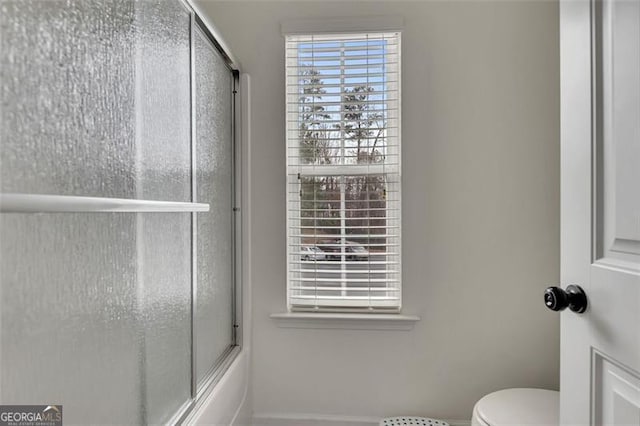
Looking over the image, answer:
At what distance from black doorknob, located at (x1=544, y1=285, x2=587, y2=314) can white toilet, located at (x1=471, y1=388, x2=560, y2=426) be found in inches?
25.5

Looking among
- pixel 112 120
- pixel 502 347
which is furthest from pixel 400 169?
pixel 112 120

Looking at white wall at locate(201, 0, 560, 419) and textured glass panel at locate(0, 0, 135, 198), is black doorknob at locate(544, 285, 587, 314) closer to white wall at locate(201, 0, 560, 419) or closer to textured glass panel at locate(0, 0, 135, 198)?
white wall at locate(201, 0, 560, 419)

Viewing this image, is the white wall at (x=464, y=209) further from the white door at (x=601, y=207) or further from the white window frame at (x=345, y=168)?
the white door at (x=601, y=207)

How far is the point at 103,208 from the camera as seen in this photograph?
0.70 m

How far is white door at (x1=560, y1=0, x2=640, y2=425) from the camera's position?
712mm

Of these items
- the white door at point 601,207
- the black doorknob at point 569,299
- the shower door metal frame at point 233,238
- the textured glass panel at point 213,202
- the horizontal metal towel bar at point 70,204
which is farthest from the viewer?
the textured glass panel at point 213,202

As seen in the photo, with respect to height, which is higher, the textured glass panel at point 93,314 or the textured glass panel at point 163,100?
the textured glass panel at point 163,100

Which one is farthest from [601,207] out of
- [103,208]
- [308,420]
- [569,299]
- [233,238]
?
[308,420]

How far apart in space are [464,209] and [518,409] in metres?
0.77

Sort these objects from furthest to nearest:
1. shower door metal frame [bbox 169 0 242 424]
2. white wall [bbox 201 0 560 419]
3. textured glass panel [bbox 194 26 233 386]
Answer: white wall [bbox 201 0 560 419], textured glass panel [bbox 194 26 233 386], shower door metal frame [bbox 169 0 242 424]

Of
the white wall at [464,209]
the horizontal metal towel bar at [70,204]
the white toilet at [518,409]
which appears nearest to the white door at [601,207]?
the white toilet at [518,409]

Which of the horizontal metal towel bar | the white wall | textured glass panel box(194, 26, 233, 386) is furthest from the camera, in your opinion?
the white wall

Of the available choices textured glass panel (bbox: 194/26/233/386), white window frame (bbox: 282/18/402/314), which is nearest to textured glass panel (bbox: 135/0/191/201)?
textured glass panel (bbox: 194/26/233/386)

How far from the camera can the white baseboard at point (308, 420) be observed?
1.69 metres
